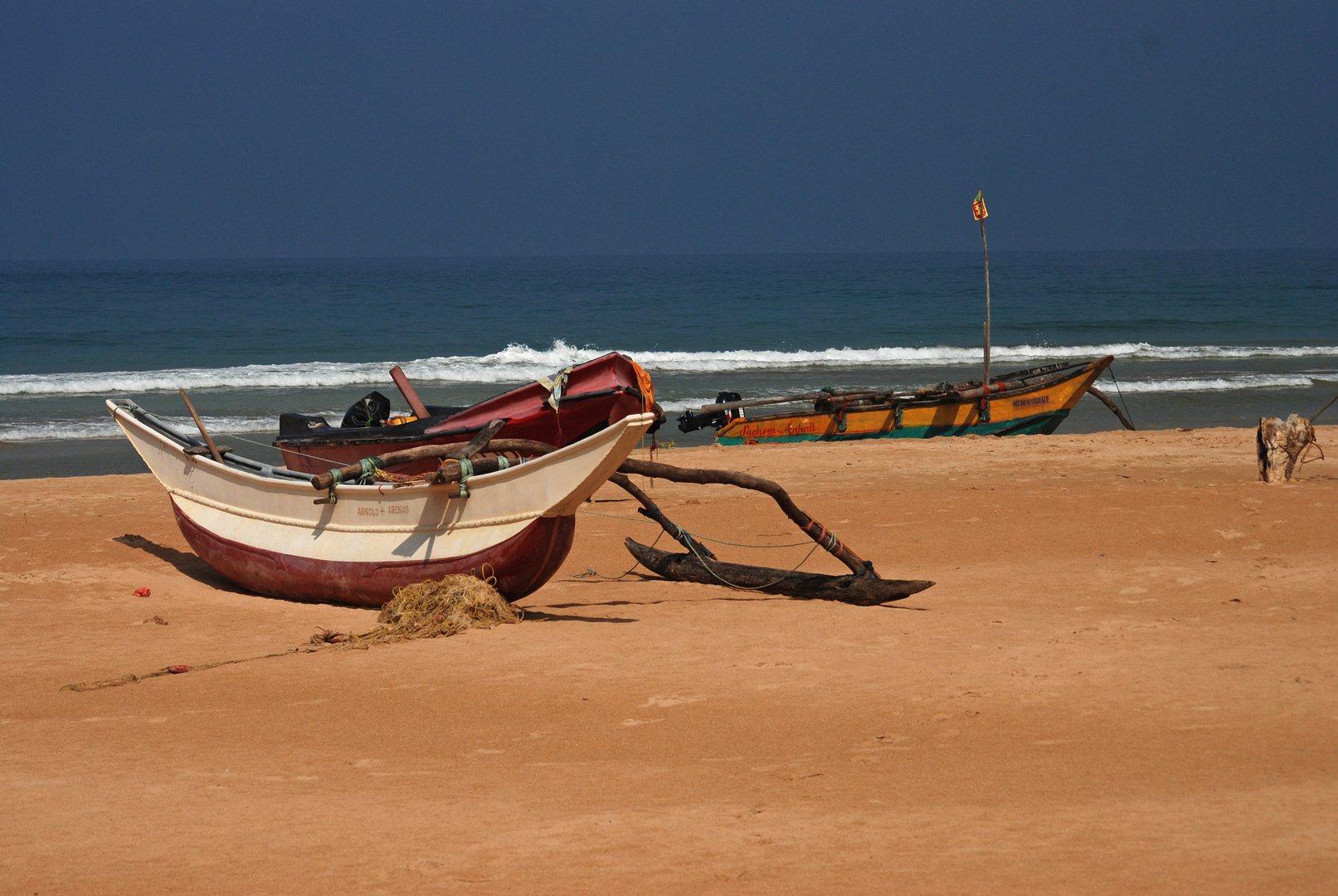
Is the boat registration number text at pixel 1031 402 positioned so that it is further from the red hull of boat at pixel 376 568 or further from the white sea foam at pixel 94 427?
the white sea foam at pixel 94 427

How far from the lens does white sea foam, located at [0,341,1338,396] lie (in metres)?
25.9

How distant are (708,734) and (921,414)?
1223cm

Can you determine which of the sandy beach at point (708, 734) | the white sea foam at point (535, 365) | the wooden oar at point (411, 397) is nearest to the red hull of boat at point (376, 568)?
the sandy beach at point (708, 734)

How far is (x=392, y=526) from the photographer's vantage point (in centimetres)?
707

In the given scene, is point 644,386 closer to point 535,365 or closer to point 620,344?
point 535,365

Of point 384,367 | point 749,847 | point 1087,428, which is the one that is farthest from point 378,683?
point 384,367

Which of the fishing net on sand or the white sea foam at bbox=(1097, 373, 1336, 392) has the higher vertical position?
the white sea foam at bbox=(1097, 373, 1336, 392)

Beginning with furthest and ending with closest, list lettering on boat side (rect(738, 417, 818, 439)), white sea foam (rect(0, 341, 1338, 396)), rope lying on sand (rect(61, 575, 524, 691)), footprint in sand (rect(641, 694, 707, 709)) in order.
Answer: white sea foam (rect(0, 341, 1338, 396)), lettering on boat side (rect(738, 417, 818, 439)), rope lying on sand (rect(61, 575, 524, 691)), footprint in sand (rect(641, 694, 707, 709))

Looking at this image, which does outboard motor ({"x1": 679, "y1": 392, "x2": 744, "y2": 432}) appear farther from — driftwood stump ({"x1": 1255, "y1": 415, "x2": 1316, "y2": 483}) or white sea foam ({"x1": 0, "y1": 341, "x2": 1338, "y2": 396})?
white sea foam ({"x1": 0, "y1": 341, "x2": 1338, "y2": 396})

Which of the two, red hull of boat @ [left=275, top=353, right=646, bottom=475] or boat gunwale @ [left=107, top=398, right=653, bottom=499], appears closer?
boat gunwale @ [left=107, top=398, right=653, bottom=499]

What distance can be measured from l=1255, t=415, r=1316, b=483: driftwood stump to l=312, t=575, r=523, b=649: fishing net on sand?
860 cm

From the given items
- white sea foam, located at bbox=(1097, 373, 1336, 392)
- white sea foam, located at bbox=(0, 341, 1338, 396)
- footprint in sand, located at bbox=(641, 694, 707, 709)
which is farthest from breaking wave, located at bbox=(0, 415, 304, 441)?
white sea foam, located at bbox=(1097, 373, 1336, 392)

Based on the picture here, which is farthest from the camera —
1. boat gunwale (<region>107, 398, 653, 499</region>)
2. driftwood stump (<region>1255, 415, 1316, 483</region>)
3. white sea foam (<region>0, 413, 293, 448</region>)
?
white sea foam (<region>0, 413, 293, 448</region>)

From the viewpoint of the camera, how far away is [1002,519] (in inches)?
394
